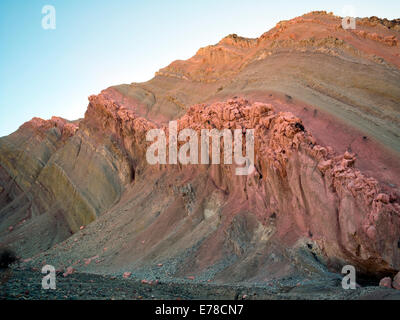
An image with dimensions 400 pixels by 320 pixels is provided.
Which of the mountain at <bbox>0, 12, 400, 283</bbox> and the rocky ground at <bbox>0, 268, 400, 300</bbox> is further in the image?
the mountain at <bbox>0, 12, 400, 283</bbox>

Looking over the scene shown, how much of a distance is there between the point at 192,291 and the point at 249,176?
925 centimetres

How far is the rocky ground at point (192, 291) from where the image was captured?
14.0 meters

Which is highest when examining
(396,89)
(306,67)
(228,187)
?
(306,67)

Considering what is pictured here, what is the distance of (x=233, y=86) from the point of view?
111 feet

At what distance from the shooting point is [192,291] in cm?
1797

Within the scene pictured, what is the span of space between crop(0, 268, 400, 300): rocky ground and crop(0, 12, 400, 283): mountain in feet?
5.91

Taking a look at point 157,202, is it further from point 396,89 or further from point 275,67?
point 396,89

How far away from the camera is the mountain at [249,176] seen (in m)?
19.4

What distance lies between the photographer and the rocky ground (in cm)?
1396

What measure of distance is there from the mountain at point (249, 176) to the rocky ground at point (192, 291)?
180cm

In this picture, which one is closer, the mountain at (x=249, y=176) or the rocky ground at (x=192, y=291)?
the rocky ground at (x=192, y=291)

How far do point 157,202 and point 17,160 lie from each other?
28333 millimetres

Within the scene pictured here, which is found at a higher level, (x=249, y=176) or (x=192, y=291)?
(x=249, y=176)
